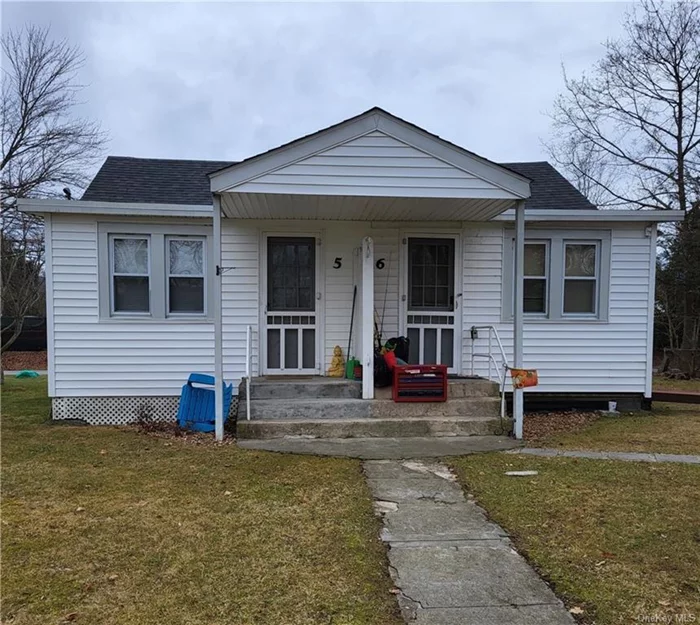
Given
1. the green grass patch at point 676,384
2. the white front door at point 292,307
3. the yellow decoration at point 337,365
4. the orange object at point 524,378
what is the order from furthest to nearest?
the green grass patch at point 676,384 → the white front door at point 292,307 → the yellow decoration at point 337,365 → the orange object at point 524,378

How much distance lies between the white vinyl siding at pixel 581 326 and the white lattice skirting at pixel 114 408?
3984mm

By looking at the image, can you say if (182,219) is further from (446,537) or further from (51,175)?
(51,175)

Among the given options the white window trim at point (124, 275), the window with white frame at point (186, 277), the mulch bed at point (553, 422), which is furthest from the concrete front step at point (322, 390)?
the white window trim at point (124, 275)

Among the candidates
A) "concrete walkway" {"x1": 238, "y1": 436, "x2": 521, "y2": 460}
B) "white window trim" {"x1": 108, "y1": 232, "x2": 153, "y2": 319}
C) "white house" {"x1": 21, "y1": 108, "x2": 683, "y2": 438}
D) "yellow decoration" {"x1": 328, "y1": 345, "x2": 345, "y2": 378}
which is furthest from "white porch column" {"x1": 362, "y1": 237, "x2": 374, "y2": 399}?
"white window trim" {"x1": 108, "y1": 232, "x2": 153, "y2": 319}

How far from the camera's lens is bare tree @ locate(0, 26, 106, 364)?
14.0 metres

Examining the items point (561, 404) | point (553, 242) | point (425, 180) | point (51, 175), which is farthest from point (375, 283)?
point (51, 175)

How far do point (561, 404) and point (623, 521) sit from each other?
4.49m

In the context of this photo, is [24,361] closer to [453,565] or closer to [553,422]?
[553,422]

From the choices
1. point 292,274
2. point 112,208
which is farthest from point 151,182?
point 292,274

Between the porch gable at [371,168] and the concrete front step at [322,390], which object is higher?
the porch gable at [371,168]

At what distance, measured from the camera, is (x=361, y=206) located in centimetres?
639

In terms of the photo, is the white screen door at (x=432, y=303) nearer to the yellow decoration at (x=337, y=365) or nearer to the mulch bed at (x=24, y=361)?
the yellow decoration at (x=337, y=365)

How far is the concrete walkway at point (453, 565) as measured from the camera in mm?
2301

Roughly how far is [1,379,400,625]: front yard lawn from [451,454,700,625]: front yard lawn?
98cm
